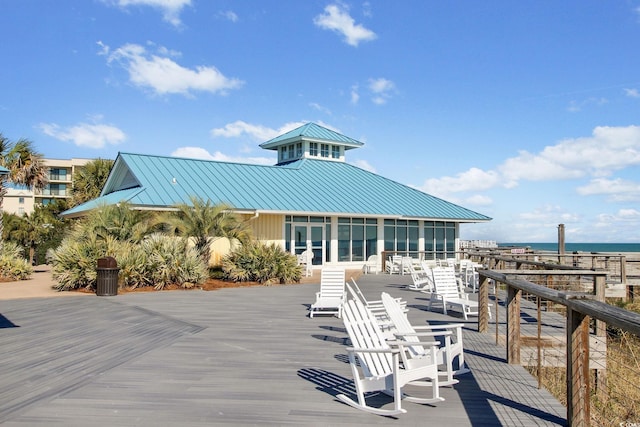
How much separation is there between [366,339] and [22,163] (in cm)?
2231

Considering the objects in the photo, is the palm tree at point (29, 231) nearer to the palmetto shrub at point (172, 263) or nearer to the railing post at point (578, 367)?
the palmetto shrub at point (172, 263)

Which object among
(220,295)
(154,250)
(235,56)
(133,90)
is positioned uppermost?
(235,56)

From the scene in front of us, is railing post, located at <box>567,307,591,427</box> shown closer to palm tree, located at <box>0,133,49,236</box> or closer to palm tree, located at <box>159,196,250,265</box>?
palm tree, located at <box>159,196,250,265</box>

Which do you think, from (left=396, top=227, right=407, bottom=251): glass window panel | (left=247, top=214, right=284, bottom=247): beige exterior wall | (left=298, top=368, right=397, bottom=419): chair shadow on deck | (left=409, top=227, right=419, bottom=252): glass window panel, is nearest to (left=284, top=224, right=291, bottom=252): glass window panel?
(left=247, top=214, right=284, bottom=247): beige exterior wall

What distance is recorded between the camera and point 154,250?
17.8 m

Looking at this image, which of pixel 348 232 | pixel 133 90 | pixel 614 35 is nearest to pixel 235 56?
pixel 133 90

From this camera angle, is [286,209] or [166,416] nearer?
[166,416]

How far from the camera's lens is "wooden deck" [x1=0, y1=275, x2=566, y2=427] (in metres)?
5.05

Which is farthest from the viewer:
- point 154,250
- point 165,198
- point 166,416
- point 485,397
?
point 165,198

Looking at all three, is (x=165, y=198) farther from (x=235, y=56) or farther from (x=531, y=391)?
(x=531, y=391)

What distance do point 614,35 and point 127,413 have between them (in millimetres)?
16750

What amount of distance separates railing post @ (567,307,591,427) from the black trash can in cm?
1360

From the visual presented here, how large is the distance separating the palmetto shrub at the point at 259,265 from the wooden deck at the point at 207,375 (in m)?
7.69

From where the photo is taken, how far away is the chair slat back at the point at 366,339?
5.57 m
